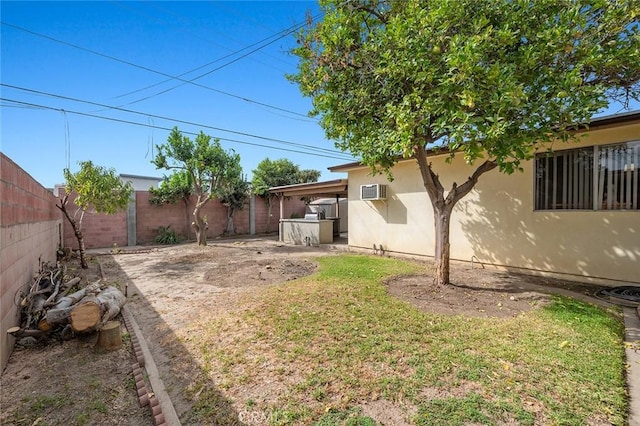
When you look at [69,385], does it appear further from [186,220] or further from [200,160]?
[186,220]

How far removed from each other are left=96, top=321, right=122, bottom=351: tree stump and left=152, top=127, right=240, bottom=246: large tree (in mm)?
9311

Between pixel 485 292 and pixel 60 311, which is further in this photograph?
pixel 485 292

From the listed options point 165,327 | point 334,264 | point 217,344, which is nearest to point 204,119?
point 334,264

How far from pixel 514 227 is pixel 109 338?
798 cm

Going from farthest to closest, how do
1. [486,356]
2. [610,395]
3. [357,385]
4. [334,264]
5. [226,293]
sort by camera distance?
1. [334,264]
2. [226,293]
3. [486,356]
4. [357,385]
5. [610,395]

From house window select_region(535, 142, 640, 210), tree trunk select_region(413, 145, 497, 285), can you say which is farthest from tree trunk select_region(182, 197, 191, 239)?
house window select_region(535, 142, 640, 210)

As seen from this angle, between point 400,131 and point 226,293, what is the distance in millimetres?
4276

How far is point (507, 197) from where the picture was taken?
6.91m

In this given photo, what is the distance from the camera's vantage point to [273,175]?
810 inches

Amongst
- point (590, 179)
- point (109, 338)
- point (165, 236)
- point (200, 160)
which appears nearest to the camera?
point (109, 338)

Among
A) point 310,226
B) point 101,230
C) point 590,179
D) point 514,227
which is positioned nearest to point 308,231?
point 310,226

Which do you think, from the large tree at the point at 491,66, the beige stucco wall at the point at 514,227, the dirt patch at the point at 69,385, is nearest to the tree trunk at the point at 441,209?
the large tree at the point at 491,66

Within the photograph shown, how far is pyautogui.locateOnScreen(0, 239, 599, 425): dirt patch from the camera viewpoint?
7.75 ft

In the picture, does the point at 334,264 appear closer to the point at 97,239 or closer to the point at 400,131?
the point at 400,131
